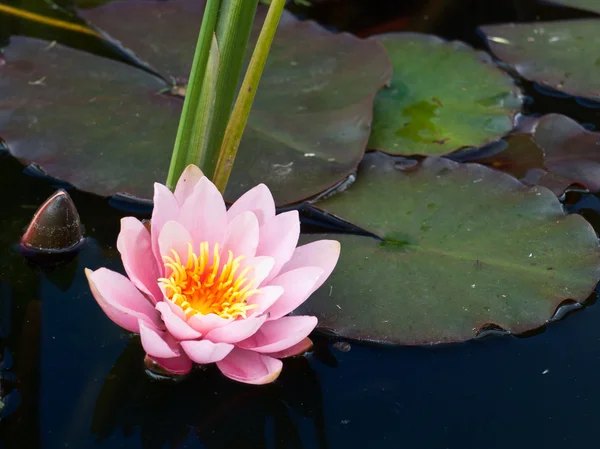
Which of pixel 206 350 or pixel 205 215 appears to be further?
pixel 205 215

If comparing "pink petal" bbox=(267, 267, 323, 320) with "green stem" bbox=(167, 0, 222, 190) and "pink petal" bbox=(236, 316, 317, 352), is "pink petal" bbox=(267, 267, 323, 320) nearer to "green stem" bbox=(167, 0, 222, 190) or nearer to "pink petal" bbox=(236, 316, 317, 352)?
"pink petal" bbox=(236, 316, 317, 352)

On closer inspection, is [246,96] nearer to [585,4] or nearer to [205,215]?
[205,215]

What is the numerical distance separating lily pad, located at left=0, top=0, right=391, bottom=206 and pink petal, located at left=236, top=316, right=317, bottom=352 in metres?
0.57

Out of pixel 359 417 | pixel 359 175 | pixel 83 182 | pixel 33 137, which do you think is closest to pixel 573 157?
pixel 359 175

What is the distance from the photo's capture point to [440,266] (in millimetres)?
1711

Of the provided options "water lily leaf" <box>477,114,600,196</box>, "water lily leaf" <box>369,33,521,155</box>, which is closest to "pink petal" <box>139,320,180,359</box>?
"water lily leaf" <box>369,33,521,155</box>

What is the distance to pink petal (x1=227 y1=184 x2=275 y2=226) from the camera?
1.47 meters

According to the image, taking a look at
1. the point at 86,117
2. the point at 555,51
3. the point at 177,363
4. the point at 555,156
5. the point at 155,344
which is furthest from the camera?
the point at 555,51

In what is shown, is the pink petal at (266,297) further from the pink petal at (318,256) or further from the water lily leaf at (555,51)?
the water lily leaf at (555,51)

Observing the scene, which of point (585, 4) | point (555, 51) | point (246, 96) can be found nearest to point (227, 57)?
point (246, 96)

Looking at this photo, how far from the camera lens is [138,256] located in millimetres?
1382

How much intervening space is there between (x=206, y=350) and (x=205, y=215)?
322mm

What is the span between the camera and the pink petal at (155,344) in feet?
4.01

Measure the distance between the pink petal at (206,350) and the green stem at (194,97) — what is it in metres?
0.43
